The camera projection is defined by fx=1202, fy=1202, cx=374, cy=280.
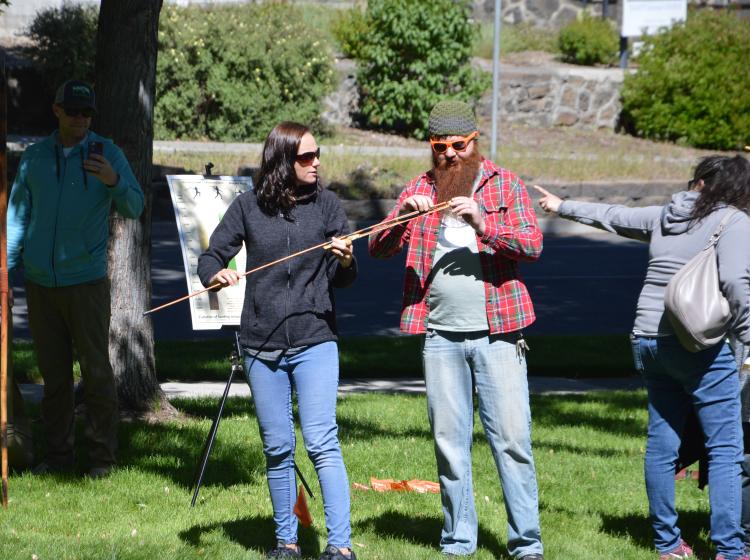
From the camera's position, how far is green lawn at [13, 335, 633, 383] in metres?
9.56

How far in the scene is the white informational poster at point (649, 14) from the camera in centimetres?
2569

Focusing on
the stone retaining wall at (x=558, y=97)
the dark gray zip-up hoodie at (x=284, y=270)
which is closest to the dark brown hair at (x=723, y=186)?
the dark gray zip-up hoodie at (x=284, y=270)

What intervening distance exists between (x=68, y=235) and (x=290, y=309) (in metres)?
1.71

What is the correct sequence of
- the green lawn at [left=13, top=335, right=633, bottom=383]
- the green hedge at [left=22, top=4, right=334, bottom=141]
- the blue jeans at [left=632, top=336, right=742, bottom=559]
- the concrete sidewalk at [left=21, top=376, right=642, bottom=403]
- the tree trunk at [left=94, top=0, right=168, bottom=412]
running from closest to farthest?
the blue jeans at [left=632, top=336, right=742, bottom=559], the tree trunk at [left=94, top=0, right=168, bottom=412], the concrete sidewalk at [left=21, top=376, right=642, bottom=403], the green lawn at [left=13, top=335, right=633, bottom=383], the green hedge at [left=22, top=4, right=334, bottom=141]

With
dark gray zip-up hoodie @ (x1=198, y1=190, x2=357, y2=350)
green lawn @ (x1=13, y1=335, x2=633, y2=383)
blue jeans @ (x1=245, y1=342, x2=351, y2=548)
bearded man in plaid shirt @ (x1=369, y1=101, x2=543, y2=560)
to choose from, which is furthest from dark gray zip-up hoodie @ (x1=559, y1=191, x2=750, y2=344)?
green lawn @ (x1=13, y1=335, x2=633, y2=383)

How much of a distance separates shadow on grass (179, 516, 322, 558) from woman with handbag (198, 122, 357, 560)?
1.03 ft

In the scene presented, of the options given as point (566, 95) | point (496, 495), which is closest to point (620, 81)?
point (566, 95)

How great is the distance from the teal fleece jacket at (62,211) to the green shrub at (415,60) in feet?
53.6

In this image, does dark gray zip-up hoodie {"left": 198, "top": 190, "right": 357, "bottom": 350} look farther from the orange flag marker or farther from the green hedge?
the green hedge

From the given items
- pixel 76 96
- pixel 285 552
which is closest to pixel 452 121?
pixel 285 552

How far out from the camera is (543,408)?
8820mm

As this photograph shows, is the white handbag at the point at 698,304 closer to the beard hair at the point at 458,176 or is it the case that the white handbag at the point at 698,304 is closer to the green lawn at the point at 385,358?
the beard hair at the point at 458,176

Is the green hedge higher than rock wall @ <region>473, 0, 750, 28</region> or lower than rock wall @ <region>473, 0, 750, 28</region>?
lower

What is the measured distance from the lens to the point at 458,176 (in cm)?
497
